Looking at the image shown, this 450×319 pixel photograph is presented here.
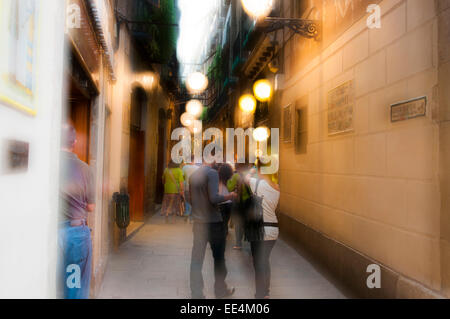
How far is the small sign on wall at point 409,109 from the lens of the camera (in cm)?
393

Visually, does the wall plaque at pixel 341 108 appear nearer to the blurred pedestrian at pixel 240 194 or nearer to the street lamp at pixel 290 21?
the street lamp at pixel 290 21

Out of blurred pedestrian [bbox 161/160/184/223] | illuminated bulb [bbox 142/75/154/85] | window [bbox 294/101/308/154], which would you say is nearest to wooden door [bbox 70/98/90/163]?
window [bbox 294/101/308/154]

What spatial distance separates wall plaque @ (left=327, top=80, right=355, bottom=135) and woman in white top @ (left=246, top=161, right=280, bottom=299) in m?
1.93

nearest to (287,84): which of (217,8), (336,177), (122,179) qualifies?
(336,177)

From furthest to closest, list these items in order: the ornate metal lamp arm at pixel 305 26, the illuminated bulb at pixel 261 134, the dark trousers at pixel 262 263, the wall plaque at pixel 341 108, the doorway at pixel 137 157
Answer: the illuminated bulb at pixel 261 134 → the doorway at pixel 137 157 → the ornate metal lamp arm at pixel 305 26 → the wall plaque at pixel 341 108 → the dark trousers at pixel 262 263

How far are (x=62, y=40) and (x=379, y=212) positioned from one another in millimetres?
4121

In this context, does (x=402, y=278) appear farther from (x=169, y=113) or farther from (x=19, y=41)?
(x=169, y=113)

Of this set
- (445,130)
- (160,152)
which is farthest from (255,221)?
(160,152)

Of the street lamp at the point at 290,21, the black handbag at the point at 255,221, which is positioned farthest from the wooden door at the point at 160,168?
the black handbag at the point at 255,221

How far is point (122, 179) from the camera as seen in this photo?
27.8 ft

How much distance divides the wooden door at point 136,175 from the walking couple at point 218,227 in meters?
6.57

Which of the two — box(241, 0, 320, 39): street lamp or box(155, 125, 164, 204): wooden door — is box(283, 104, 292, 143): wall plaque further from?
box(155, 125, 164, 204): wooden door

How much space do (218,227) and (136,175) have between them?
7256 millimetres

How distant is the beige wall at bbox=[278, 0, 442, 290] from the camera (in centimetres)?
383
